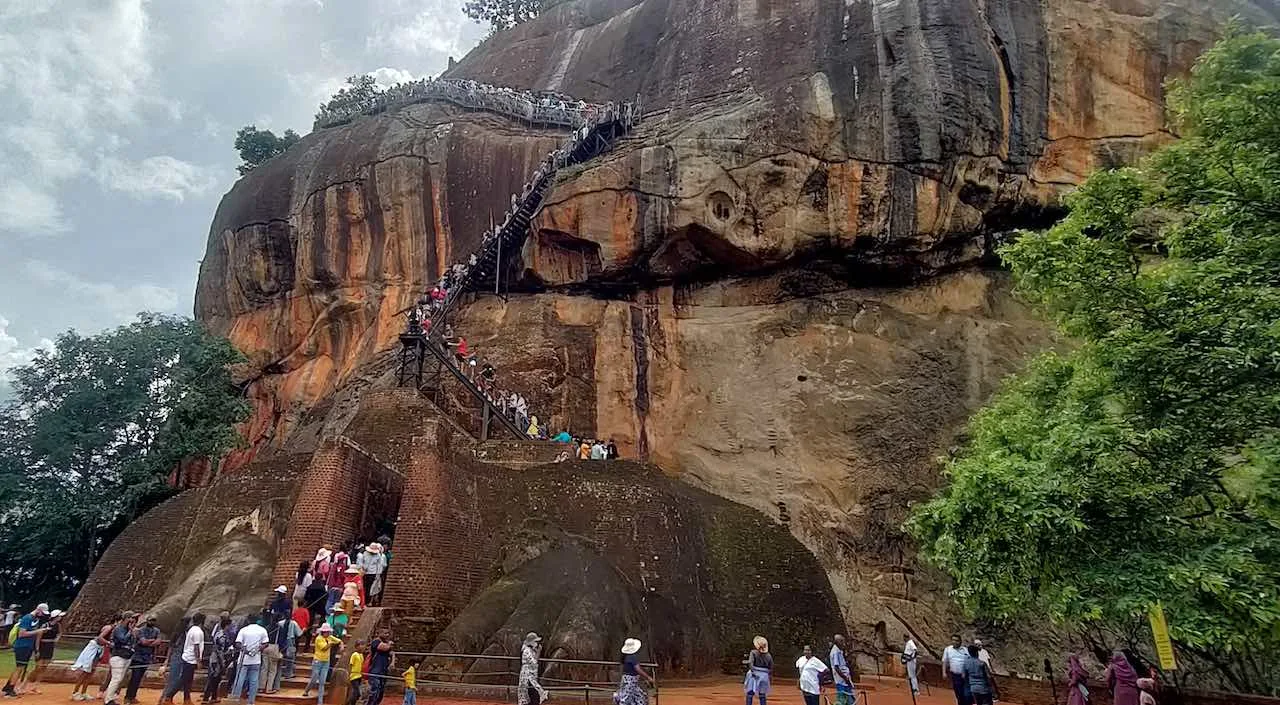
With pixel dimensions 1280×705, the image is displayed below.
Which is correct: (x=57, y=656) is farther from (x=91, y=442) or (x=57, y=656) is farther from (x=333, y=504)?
(x=91, y=442)

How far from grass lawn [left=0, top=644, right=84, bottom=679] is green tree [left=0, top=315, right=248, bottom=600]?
714 cm

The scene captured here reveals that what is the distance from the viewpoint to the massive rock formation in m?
21.4

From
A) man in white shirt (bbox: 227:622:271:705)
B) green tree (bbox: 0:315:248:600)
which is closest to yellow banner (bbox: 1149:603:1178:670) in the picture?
man in white shirt (bbox: 227:622:271:705)

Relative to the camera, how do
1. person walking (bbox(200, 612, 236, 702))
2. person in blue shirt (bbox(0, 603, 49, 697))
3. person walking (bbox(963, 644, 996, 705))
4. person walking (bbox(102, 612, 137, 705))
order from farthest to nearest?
person in blue shirt (bbox(0, 603, 49, 697)) → person walking (bbox(963, 644, 996, 705)) → person walking (bbox(200, 612, 236, 702)) → person walking (bbox(102, 612, 137, 705))

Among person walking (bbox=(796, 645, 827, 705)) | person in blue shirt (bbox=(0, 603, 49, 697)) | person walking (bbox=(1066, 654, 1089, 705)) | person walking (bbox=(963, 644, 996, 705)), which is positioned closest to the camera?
person walking (bbox=(1066, 654, 1089, 705))

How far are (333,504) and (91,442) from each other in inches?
565

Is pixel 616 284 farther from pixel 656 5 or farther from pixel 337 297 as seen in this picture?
pixel 656 5

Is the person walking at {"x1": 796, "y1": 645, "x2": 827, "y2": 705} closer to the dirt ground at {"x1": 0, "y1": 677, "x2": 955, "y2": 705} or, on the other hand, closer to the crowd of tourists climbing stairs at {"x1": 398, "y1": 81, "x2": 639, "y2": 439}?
the dirt ground at {"x1": 0, "y1": 677, "x2": 955, "y2": 705}

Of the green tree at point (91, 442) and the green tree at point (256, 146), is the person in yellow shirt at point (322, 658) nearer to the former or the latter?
the green tree at point (91, 442)

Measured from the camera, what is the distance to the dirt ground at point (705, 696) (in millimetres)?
10938

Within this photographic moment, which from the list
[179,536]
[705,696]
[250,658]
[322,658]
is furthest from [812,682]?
[179,536]

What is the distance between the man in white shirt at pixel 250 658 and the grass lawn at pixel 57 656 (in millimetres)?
6441

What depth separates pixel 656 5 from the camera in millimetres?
31031

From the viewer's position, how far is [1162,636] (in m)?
7.41
